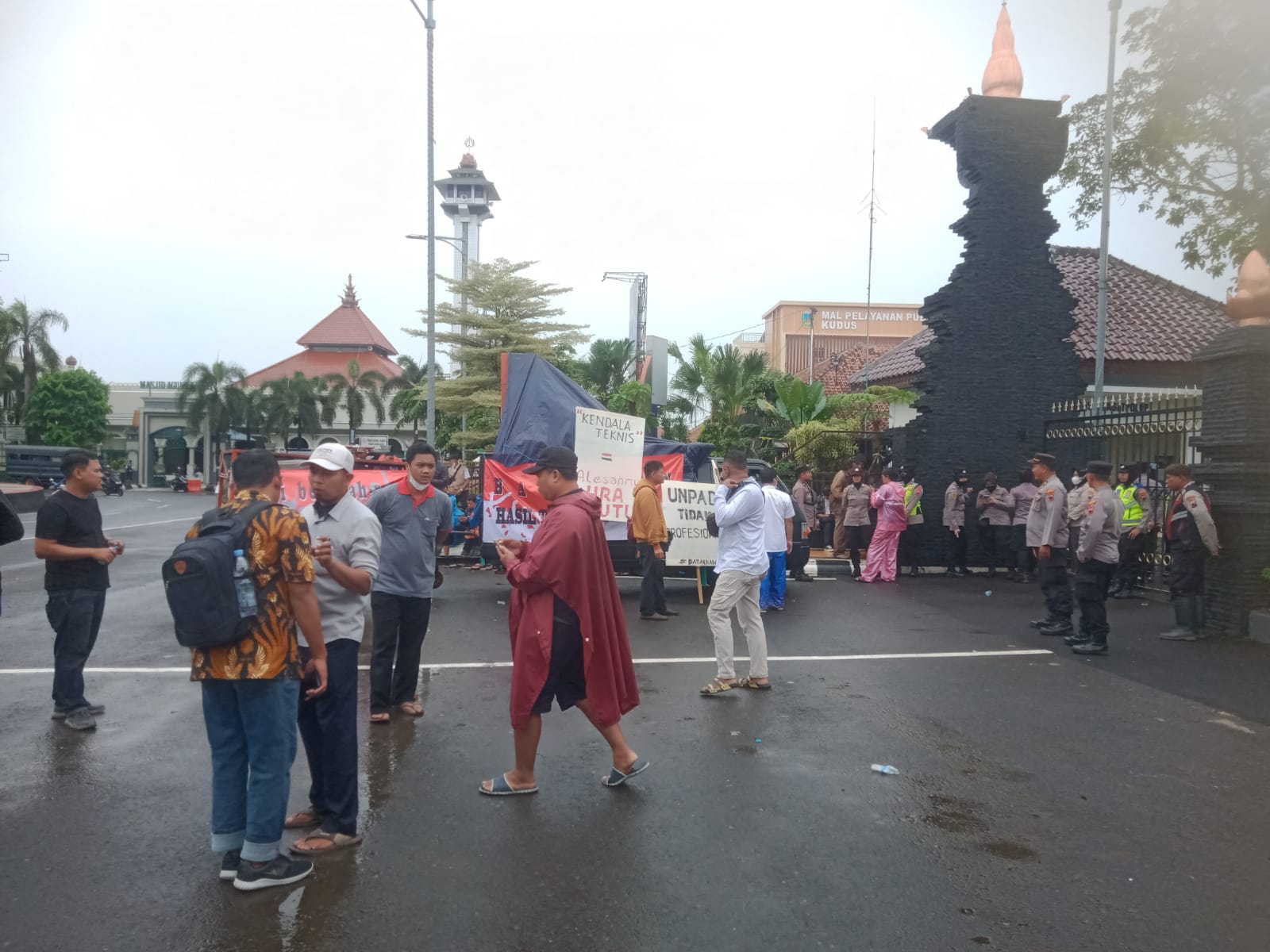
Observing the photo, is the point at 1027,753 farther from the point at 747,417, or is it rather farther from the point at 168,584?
the point at 747,417

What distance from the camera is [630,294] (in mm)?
36094

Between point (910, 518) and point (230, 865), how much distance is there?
41.6 ft

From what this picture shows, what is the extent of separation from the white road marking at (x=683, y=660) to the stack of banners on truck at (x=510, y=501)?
3315 millimetres

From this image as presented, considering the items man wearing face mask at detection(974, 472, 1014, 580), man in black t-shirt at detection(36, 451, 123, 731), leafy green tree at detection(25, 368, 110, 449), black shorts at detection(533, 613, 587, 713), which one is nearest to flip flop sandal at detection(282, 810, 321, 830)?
black shorts at detection(533, 613, 587, 713)

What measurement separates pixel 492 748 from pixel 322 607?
5.77ft

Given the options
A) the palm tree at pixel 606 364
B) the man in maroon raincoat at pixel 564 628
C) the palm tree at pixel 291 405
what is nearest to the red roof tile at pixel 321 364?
the palm tree at pixel 291 405

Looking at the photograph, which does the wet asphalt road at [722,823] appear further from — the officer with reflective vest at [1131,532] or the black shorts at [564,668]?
the officer with reflective vest at [1131,532]

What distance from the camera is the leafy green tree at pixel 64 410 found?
1815 inches

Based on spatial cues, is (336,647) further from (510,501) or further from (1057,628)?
(1057,628)

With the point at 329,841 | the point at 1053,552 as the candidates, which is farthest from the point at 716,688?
the point at 1053,552

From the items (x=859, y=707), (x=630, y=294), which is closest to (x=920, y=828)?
(x=859, y=707)

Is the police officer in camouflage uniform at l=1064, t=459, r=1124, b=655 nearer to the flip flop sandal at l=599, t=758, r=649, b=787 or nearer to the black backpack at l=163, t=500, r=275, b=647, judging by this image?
the flip flop sandal at l=599, t=758, r=649, b=787

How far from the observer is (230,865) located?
3.82 m

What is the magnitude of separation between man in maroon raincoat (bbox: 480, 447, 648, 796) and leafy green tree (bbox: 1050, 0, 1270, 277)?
17674 mm
